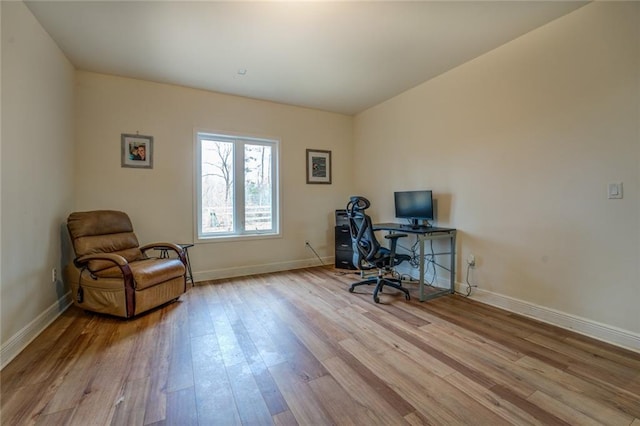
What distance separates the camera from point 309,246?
4660 mm

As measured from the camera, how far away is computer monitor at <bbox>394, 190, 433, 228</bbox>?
3.35 m

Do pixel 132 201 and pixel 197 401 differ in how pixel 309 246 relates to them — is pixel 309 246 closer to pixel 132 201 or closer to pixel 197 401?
pixel 132 201

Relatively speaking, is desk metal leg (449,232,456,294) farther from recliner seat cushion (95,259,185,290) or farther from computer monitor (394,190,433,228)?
recliner seat cushion (95,259,185,290)

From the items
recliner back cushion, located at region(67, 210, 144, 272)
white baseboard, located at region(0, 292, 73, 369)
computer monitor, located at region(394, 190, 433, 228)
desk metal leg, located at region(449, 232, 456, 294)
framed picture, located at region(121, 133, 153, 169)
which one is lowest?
white baseboard, located at region(0, 292, 73, 369)

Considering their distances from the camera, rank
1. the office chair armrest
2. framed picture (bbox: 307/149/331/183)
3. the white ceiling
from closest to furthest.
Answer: the white ceiling → the office chair armrest → framed picture (bbox: 307/149/331/183)

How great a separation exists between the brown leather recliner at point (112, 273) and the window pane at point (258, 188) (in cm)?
139

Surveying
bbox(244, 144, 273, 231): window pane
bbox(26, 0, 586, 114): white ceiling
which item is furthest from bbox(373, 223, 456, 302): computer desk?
bbox(244, 144, 273, 231): window pane

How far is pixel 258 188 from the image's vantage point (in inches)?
171

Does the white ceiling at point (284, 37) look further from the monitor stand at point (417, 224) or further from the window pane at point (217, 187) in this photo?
the monitor stand at point (417, 224)

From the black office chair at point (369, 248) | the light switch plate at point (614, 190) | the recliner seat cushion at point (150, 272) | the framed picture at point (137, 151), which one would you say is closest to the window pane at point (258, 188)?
the framed picture at point (137, 151)

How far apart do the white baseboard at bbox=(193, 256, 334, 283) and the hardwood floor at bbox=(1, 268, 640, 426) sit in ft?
3.60

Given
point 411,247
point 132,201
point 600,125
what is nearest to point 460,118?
point 600,125

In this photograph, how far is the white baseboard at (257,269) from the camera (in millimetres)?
3883

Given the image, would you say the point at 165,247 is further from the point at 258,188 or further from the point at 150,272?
the point at 258,188
